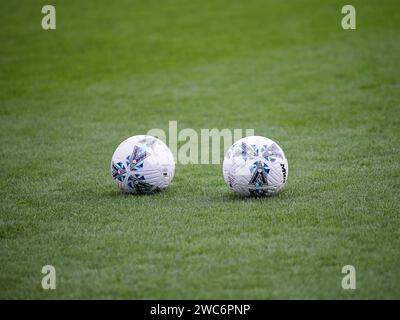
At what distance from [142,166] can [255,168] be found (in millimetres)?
1617

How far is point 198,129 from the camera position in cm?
1514

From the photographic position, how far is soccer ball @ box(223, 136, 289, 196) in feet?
29.2

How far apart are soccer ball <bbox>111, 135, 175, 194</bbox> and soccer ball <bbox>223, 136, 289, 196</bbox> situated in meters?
0.95

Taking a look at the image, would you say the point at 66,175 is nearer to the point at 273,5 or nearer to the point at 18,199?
the point at 18,199

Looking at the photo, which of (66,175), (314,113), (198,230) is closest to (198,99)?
(314,113)

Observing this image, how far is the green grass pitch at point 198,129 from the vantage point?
6.94 meters

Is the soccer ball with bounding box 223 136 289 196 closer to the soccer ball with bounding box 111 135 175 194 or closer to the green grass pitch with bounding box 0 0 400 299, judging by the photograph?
the green grass pitch with bounding box 0 0 400 299

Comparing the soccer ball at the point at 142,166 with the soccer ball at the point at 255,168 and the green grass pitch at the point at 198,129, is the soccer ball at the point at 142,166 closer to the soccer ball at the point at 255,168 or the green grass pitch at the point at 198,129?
the green grass pitch at the point at 198,129

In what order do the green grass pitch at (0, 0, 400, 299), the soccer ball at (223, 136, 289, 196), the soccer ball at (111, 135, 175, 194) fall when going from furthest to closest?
the soccer ball at (111, 135, 175, 194), the soccer ball at (223, 136, 289, 196), the green grass pitch at (0, 0, 400, 299)

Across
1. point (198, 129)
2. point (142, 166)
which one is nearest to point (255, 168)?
point (142, 166)

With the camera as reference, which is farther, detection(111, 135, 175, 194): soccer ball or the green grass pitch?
detection(111, 135, 175, 194): soccer ball

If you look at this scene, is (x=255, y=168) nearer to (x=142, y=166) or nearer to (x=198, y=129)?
(x=142, y=166)

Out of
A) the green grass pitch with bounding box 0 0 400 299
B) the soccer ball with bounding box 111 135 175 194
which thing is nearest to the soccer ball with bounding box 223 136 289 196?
the green grass pitch with bounding box 0 0 400 299

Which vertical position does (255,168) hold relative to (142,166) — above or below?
below
